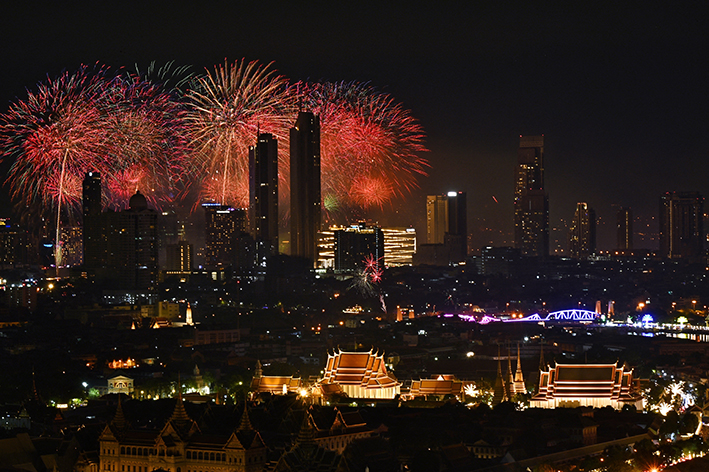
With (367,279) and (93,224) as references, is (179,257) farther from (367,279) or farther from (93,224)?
(93,224)

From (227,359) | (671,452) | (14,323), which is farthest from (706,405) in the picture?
(14,323)

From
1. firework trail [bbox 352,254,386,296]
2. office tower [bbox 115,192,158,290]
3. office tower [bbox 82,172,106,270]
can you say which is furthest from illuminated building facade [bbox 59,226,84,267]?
firework trail [bbox 352,254,386,296]

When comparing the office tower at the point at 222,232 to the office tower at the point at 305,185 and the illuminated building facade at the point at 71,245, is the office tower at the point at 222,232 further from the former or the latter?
the illuminated building facade at the point at 71,245

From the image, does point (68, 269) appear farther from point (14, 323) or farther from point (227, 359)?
point (227, 359)

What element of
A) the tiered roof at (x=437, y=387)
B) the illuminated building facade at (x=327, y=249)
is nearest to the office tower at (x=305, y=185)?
the illuminated building facade at (x=327, y=249)

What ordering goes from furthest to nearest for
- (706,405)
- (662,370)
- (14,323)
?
1. (14,323)
2. (662,370)
3. (706,405)
